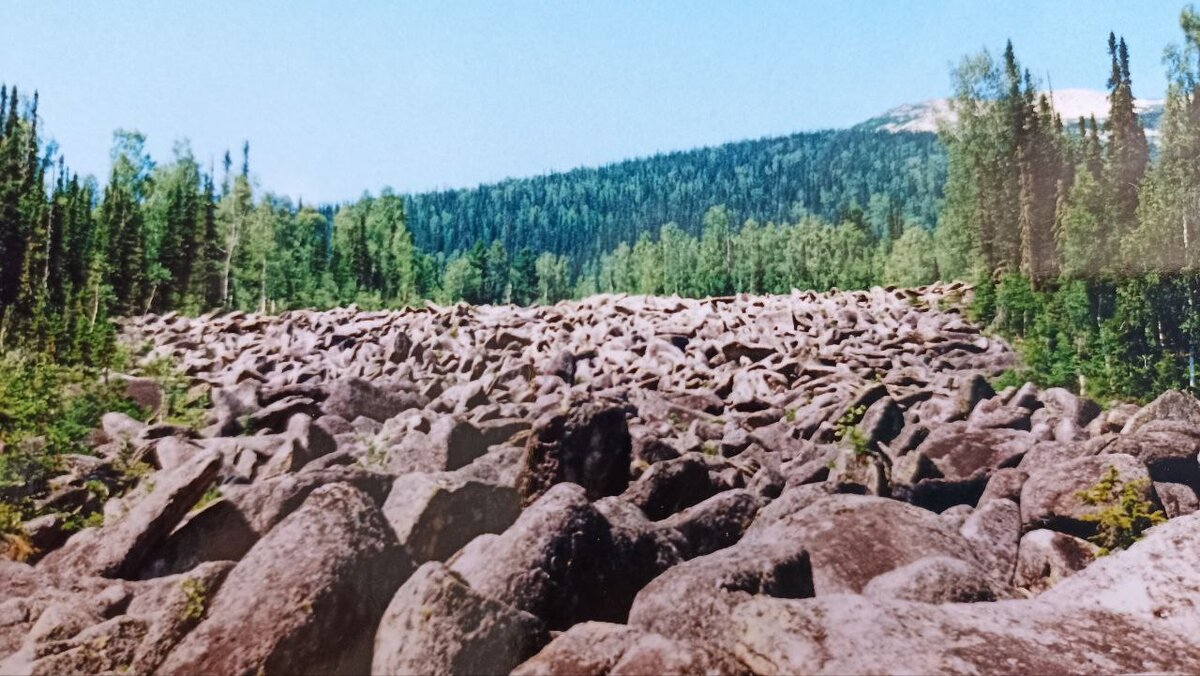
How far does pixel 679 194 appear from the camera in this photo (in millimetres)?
132125

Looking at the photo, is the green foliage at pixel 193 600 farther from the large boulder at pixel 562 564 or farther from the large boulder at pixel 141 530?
the large boulder at pixel 562 564

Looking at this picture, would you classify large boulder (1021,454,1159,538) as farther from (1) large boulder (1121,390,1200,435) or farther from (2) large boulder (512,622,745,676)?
(2) large boulder (512,622,745,676)

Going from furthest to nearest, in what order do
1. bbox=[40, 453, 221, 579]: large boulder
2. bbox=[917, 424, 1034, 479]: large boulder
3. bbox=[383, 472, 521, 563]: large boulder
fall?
bbox=[917, 424, 1034, 479]: large boulder, bbox=[40, 453, 221, 579]: large boulder, bbox=[383, 472, 521, 563]: large boulder

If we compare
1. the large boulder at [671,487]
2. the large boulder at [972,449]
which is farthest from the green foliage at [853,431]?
the large boulder at [671,487]

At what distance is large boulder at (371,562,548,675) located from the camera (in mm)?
5039

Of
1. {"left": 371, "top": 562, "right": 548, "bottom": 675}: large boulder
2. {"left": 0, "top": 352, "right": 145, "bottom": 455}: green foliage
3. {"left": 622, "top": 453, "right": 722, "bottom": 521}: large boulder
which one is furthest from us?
{"left": 0, "top": 352, "right": 145, "bottom": 455}: green foliage

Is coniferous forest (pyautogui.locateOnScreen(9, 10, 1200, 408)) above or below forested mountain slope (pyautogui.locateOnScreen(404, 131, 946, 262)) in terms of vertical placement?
below

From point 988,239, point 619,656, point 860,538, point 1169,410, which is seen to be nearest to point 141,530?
point 619,656

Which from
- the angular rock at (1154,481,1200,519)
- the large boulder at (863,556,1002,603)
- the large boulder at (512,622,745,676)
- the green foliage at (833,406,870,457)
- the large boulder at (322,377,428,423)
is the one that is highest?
the large boulder at (322,377,428,423)

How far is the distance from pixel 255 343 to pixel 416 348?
15.8 feet

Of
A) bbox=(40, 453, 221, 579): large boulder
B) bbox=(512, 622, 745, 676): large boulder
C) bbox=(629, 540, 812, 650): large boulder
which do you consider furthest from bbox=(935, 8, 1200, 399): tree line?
bbox=(40, 453, 221, 579): large boulder

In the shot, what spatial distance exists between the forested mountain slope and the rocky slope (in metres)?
101

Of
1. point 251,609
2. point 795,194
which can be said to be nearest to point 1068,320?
point 251,609

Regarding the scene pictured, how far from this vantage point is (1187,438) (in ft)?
23.6
